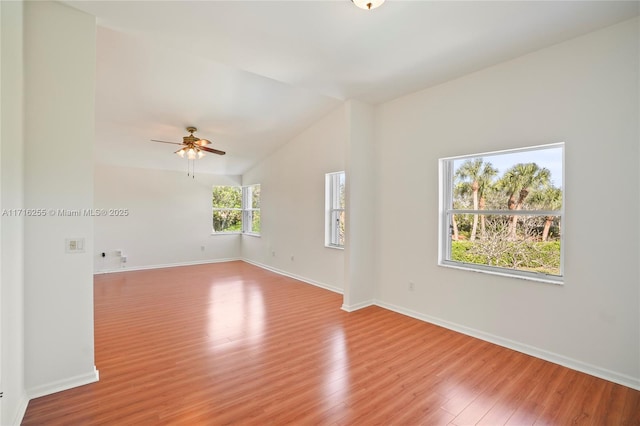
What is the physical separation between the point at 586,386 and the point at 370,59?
3342 millimetres

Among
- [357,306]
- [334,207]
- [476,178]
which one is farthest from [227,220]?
[476,178]

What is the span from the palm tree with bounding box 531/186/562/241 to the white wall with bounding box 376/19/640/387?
159 mm

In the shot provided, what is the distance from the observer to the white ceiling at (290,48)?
7.25 ft

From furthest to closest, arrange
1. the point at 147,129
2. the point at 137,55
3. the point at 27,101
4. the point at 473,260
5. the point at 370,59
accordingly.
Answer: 1. the point at 147,129
2. the point at 473,260
3. the point at 137,55
4. the point at 370,59
5. the point at 27,101

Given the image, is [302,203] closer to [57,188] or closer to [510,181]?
[510,181]

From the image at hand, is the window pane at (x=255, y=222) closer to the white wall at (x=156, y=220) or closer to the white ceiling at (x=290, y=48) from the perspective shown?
the white wall at (x=156, y=220)

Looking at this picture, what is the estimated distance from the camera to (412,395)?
2152 mm

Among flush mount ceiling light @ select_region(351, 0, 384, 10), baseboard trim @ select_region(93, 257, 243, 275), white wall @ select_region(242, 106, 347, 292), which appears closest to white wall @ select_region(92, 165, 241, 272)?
baseboard trim @ select_region(93, 257, 243, 275)

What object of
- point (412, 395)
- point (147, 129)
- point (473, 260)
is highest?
point (147, 129)

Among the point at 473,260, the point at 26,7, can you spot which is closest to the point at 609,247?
the point at 473,260

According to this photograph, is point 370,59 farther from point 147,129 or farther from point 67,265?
point 147,129

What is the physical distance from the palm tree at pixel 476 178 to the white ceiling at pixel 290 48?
1021 mm

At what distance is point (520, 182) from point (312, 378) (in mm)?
2746

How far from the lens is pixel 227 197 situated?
7949 millimetres
